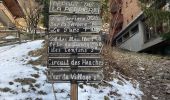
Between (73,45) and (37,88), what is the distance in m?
4.99

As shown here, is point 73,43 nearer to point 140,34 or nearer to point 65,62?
point 65,62

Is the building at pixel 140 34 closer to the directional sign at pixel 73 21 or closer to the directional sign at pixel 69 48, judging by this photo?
the directional sign at pixel 73 21

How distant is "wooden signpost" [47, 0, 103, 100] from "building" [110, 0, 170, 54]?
15.4 meters

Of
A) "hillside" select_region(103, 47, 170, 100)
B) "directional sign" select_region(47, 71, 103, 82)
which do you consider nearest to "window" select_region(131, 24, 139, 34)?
"hillside" select_region(103, 47, 170, 100)

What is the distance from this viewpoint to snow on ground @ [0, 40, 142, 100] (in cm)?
1181

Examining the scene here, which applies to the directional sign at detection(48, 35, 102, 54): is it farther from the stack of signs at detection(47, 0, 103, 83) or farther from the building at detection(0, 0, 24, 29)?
the building at detection(0, 0, 24, 29)

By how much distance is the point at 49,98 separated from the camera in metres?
11.7

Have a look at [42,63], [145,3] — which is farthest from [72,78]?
[145,3]

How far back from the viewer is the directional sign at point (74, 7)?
304 inches

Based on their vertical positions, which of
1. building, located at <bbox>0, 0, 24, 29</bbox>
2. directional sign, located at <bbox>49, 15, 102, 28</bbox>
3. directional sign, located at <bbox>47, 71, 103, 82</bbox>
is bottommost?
directional sign, located at <bbox>47, 71, 103, 82</bbox>

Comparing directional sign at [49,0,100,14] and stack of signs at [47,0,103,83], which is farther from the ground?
directional sign at [49,0,100,14]

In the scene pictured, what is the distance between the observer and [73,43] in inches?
302

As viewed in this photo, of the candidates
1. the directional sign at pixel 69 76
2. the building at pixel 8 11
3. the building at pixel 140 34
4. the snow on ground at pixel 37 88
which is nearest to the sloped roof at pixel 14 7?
the building at pixel 8 11

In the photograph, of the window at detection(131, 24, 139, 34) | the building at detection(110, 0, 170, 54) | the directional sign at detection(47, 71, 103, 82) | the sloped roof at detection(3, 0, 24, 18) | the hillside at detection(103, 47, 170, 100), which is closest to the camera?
the directional sign at detection(47, 71, 103, 82)
